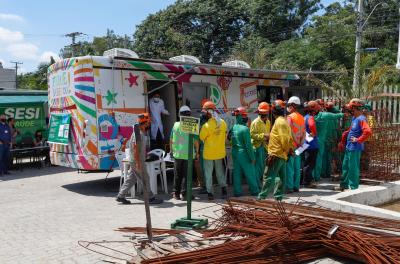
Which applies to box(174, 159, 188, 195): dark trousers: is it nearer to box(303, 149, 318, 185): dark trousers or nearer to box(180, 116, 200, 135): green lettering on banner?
box(180, 116, 200, 135): green lettering on banner

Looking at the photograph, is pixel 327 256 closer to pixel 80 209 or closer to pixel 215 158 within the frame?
pixel 215 158

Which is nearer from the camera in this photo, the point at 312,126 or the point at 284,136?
the point at 284,136

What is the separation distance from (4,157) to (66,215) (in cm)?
651

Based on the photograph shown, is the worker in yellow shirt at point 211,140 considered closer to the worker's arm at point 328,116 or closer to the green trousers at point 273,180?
the green trousers at point 273,180

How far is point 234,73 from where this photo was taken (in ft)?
37.2

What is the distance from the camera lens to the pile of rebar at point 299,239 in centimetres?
466

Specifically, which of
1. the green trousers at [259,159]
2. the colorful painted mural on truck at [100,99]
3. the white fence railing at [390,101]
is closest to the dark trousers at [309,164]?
the green trousers at [259,159]

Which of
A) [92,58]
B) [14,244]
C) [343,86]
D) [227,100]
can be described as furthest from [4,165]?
[343,86]

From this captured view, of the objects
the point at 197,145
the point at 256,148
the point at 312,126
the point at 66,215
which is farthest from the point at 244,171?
the point at 66,215

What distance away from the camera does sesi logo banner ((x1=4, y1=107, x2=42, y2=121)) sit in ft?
49.0

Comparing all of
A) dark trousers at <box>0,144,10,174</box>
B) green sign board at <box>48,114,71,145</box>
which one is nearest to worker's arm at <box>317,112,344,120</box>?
green sign board at <box>48,114,71,145</box>

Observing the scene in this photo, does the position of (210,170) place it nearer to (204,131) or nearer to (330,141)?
(204,131)

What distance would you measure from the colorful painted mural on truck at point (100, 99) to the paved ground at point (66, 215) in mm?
836

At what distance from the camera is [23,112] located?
15.2m
